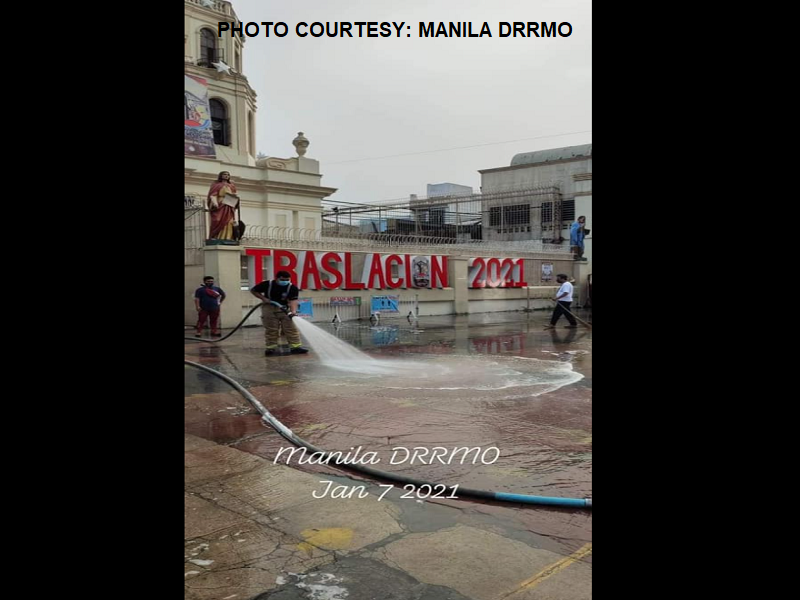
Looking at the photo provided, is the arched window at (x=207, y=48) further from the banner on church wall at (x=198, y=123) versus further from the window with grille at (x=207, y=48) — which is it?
the banner on church wall at (x=198, y=123)

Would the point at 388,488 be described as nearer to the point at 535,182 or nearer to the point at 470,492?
the point at 470,492

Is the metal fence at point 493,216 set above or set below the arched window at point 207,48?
below

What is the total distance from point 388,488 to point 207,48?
2951 centimetres

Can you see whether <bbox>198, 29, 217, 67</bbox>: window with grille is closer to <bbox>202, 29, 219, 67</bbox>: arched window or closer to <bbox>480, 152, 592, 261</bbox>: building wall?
<bbox>202, 29, 219, 67</bbox>: arched window

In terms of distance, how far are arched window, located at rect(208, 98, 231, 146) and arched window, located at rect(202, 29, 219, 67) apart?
180 centimetres

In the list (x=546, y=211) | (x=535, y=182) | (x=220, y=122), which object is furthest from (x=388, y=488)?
(x=535, y=182)

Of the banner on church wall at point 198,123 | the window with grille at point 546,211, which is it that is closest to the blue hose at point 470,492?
the banner on church wall at point 198,123

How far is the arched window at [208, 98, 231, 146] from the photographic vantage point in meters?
28.7

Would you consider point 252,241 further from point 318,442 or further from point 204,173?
point 318,442

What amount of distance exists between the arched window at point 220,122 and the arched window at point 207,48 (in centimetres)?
180

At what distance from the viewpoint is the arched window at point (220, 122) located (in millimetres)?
28656
